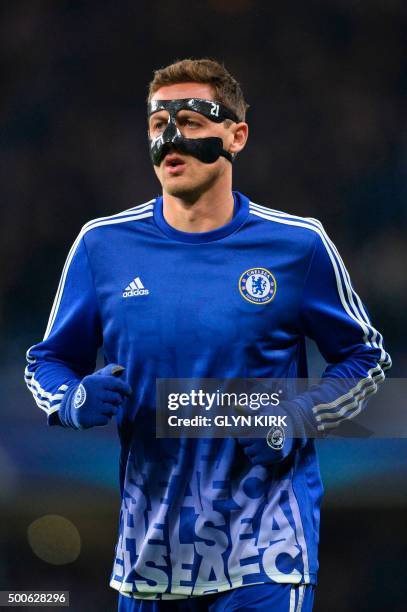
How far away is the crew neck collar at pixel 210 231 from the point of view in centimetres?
389

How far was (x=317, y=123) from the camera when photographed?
6.85 m

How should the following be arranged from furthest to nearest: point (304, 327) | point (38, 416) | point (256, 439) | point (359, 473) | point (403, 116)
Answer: point (403, 116) < point (38, 416) < point (359, 473) < point (304, 327) < point (256, 439)

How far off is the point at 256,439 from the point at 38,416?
299 cm

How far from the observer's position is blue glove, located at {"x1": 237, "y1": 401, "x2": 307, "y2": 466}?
3.52 meters

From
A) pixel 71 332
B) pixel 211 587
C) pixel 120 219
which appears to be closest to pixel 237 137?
pixel 120 219

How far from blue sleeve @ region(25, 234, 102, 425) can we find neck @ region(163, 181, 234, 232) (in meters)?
0.35

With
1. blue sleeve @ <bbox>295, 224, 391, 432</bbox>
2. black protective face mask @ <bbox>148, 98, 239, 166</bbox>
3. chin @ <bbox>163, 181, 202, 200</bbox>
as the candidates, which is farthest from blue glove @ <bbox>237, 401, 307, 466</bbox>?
black protective face mask @ <bbox>148, 98, 239, 166</bbox>

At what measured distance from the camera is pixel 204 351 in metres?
3.71

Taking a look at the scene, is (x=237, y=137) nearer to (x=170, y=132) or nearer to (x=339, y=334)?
(x=170, y=132)

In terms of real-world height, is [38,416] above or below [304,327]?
below

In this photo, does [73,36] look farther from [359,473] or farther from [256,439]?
[256,439]

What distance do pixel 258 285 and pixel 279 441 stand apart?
21.8 inches

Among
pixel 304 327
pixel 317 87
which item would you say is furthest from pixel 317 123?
pixel 304 327

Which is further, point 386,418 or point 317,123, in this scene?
point 317,123
